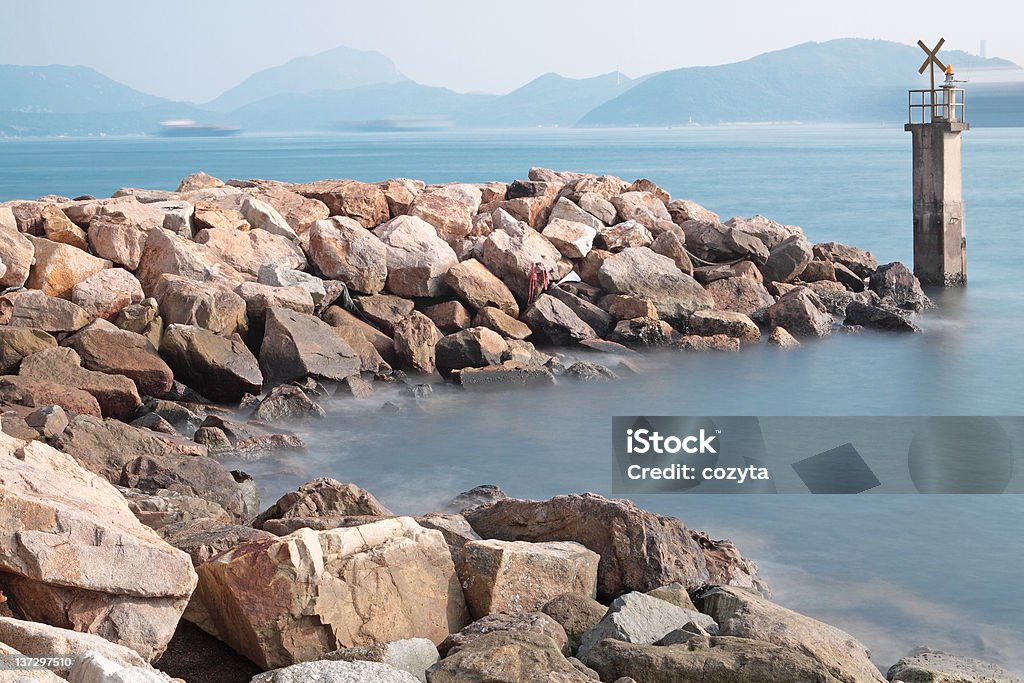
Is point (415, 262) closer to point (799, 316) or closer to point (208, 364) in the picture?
point (208, 364)

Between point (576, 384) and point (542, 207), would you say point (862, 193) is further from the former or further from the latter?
point (576, 384)

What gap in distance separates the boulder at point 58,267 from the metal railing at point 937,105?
1350cm

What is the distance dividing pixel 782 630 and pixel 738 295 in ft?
35.9

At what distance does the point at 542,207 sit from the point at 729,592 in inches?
467

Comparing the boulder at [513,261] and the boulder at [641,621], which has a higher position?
the boulder at [513,261]

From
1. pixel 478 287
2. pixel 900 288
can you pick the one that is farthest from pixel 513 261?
pixel 900 288

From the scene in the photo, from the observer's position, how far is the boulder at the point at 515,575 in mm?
5836

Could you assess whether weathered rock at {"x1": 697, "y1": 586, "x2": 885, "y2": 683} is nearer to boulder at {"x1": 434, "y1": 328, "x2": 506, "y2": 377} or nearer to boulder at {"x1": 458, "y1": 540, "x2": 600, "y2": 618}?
boulder at {"x1": 458, "y1": 540, "x2": 600, "y2": 618}

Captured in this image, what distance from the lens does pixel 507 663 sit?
4844 mm

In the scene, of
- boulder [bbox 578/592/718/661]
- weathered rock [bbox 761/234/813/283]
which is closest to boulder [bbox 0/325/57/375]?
boulder [bbox 578/592/718/661]

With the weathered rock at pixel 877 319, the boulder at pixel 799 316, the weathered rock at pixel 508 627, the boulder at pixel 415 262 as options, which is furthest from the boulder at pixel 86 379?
the weathered rock at pixel 877 319

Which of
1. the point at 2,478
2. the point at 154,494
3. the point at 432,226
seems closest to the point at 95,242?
the point at 432,226

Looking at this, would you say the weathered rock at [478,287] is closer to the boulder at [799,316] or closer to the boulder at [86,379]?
the boulder at [799,316]

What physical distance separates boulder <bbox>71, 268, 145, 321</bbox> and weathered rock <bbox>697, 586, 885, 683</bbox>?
838 cm
